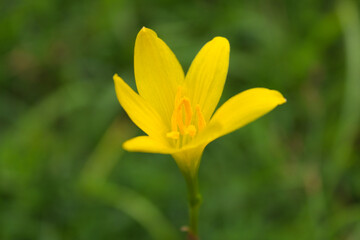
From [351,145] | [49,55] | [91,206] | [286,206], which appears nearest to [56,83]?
[49,55]

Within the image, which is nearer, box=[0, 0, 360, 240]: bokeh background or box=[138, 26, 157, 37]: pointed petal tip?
box=[138, 26, 157, 37]: pointed petal tip

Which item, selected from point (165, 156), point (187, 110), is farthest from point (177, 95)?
point (165, 156)

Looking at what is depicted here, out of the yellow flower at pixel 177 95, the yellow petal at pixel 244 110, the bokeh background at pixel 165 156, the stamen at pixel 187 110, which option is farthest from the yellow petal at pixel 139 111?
the bokeh background at pixel 165 156

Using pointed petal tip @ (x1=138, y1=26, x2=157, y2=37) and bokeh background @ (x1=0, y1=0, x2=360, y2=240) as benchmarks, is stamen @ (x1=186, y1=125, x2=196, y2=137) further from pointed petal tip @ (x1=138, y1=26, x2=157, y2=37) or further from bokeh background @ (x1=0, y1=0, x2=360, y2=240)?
bokeh background @ (x1=0, y1=0, x2=360, y2=240)

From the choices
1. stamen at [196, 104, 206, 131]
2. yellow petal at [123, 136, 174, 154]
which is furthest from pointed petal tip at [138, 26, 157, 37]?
yellow petal at [123, 136, 174, 154]

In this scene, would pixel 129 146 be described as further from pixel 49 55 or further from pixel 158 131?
pixel 49 55

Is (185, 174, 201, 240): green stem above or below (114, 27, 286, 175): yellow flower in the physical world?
below

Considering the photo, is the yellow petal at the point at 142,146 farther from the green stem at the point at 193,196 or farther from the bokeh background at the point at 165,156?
the bokeh background at the point at 165,156
